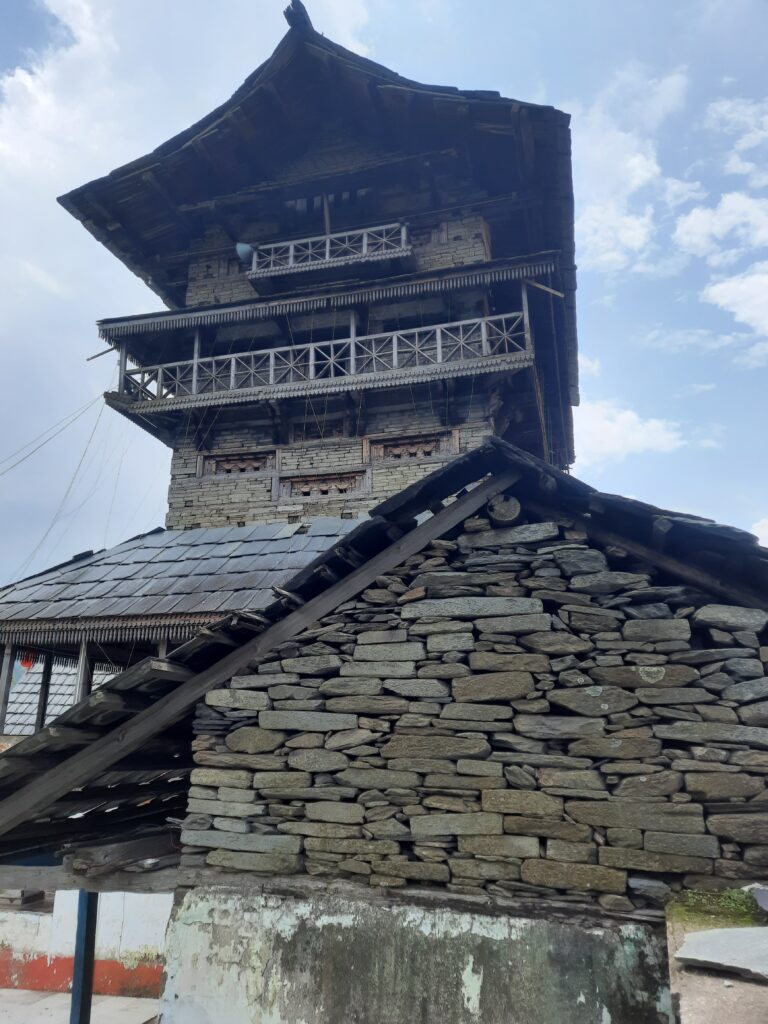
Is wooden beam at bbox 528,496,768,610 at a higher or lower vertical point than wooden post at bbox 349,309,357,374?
lower

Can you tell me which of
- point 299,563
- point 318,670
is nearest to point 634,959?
point 318,670

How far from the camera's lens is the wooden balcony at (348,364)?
12523 mm

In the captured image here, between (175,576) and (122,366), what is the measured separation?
20.8 ft

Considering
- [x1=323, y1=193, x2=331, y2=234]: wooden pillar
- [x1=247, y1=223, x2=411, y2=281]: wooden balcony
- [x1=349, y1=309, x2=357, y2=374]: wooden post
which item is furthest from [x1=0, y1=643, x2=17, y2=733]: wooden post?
[x1=323, y1=193, x2=331, y2=234]: wooden pillar

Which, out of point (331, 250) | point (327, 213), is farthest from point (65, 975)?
point (327, 213)

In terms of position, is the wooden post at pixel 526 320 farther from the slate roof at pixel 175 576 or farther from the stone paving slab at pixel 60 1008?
the stone paving slab at pixel 60 1008

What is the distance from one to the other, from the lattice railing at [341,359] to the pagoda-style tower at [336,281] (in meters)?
0.06

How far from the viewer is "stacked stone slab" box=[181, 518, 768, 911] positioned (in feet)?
13.9

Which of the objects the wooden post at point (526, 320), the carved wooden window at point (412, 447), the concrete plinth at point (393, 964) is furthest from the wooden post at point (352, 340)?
the concrete plinth at point (393, 964)

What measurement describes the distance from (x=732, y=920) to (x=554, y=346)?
13840 millimetres

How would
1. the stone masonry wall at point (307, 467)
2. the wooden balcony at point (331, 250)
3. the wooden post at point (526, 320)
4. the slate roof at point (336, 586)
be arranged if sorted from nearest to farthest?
the slate roof at point (336, 586), the wooden post at point (526, 320), the stone masonry wall at point (307, 467), the wooden balcony at point (331, 250)

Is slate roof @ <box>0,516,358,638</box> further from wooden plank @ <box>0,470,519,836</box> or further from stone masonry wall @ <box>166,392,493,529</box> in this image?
wooden plank @ <box>0,470,519,836</box>

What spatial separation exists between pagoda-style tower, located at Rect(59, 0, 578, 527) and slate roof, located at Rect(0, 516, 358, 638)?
2323 millimetres

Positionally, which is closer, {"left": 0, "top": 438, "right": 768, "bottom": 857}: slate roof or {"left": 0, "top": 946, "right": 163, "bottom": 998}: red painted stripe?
{"left": 0, "top": 438, "right": 768, "bottom": 857}: slate roof
